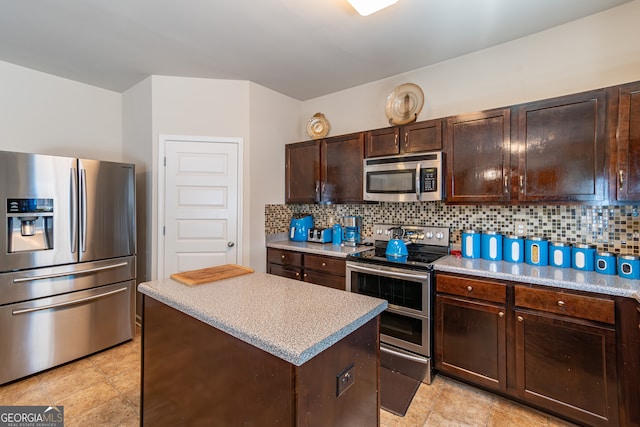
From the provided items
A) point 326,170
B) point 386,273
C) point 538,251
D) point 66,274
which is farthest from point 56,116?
point 538,251

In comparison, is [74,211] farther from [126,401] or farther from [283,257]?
[283,257]

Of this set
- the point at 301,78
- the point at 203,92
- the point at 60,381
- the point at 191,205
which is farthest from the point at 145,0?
the point at 60,381

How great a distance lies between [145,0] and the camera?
1926mm

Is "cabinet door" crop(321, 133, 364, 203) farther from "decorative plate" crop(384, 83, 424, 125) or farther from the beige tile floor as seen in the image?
the beige tile floor

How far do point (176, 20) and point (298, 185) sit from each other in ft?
6.38

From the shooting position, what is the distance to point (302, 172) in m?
3.50

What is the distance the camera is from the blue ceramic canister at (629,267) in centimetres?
176

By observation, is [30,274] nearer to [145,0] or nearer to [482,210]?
[145,0]

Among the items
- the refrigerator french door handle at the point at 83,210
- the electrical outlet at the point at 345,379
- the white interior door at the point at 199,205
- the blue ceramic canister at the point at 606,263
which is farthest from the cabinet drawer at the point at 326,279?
the refrigerator french door handle at the point at 83,210

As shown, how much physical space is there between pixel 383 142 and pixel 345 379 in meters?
2.24

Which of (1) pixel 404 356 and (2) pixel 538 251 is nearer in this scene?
(2) pixel 538 251

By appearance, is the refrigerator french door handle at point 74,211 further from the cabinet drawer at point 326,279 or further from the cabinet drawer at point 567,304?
the cabinet drawer at point 567,304

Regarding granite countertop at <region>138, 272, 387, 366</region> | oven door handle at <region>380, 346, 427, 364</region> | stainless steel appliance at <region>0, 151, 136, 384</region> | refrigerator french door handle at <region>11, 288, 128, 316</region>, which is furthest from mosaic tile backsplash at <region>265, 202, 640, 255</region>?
granite countertop at <region>138, 272, 387, 366</region>

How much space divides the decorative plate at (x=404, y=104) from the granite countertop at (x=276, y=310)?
1986 mm
